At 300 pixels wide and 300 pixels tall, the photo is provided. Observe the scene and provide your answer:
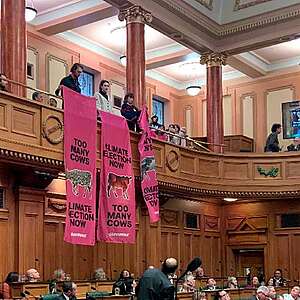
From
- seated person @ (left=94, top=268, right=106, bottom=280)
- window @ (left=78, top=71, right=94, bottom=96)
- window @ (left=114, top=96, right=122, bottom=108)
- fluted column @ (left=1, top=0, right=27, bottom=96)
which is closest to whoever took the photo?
fluted column @ (left=1, top=0, right=27, bottom=96)

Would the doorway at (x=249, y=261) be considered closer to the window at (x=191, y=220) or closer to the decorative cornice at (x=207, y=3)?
the window at (x=191, y=220)

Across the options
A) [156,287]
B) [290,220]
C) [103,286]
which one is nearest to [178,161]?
[103,286]

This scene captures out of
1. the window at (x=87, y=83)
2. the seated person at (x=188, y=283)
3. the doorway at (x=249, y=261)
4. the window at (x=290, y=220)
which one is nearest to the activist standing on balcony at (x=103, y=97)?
the seated person at (x=188, y=283)

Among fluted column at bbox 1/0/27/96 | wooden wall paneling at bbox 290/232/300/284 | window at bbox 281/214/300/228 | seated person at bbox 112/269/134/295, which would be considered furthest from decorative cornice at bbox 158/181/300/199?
fluted column at bbox 1/0/27/96

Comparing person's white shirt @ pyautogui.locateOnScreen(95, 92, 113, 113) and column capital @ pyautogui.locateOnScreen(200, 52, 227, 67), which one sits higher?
column capital @ pyautogui.locateOnScreen(200, 52, 227, 67)

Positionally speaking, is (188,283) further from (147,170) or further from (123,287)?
(147,170)

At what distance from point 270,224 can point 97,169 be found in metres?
8.05

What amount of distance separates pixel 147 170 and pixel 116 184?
1.44 metres

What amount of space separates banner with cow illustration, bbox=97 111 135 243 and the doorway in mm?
7529

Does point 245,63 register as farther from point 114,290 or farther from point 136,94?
point 114,290

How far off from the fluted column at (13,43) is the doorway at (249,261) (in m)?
10.3

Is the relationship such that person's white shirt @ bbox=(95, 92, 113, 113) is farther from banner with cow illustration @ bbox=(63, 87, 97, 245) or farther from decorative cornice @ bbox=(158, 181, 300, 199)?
decorative cornice @ bbox=(158, 181, 300, 199)

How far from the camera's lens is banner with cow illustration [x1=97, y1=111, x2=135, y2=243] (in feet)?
43.8

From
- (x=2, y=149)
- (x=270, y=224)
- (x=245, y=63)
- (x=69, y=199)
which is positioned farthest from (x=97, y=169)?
(x=245, y=63)
